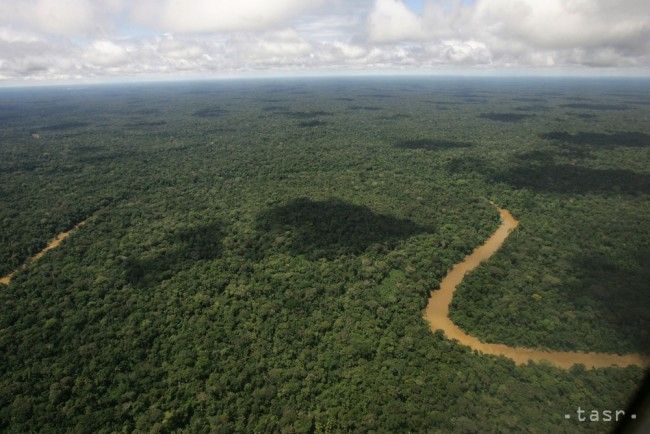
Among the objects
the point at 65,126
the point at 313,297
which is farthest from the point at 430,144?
the point at 65,126

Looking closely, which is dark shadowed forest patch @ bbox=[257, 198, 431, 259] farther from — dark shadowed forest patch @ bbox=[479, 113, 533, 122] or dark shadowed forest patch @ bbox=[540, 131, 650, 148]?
dark shadowed forest patch @ bbox=[479, 113, 533, 122]

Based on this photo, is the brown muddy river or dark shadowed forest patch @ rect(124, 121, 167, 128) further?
dark shadowed forest patch @ rect(124, 121, 167, 128)

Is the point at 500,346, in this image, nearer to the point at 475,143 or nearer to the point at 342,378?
the point at 342,378

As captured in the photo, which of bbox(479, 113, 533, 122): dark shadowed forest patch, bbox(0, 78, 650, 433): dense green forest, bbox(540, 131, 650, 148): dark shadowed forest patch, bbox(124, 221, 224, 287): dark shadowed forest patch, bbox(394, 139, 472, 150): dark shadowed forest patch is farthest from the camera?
bbox(479, 113, 533, 122): dark shadowed forest patch

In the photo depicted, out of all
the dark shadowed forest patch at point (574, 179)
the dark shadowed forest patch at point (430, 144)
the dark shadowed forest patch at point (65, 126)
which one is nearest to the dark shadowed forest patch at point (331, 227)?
the dark shadowed forest patch at point (574, 179)

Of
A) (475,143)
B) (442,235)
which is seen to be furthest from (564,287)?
(475,143)

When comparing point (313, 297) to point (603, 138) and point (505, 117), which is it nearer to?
point (603, 138)

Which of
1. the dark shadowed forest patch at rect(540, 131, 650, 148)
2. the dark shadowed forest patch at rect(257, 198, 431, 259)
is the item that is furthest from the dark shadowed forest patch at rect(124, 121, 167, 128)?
the dark shadowed forest patch at rect(540, 131, 650, 148)
